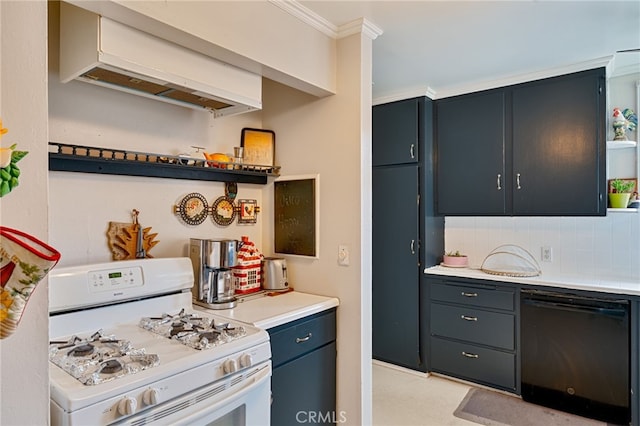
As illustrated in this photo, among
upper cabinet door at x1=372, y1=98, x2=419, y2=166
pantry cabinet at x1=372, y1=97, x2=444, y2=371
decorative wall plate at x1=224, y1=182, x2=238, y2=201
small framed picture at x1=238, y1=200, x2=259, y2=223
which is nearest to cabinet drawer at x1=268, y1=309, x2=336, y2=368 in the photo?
small framed picture at x1=238, y1=200, x2=259, y2=223

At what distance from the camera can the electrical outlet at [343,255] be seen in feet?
7.29

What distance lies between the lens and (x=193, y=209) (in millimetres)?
2168

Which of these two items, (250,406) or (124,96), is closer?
(250,406)

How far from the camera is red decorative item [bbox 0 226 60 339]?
0.68 m

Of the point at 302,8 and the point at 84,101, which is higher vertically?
the point at 302,8

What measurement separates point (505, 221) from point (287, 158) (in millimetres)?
2061

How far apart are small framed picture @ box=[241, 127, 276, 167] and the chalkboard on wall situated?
0.17 m

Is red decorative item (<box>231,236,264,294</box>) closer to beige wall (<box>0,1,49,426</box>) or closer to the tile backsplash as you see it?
beige wall (<box>0,1,49,426</box>)

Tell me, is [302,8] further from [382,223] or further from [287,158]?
[382,223]

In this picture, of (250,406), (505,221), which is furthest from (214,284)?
(505,221)

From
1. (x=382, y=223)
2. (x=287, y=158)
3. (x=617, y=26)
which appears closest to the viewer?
(x=617, y=26)

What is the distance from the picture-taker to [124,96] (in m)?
1.91

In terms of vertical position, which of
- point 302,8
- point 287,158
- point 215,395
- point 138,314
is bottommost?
point 215,395

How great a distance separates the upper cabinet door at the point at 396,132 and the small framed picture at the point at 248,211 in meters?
1.38
